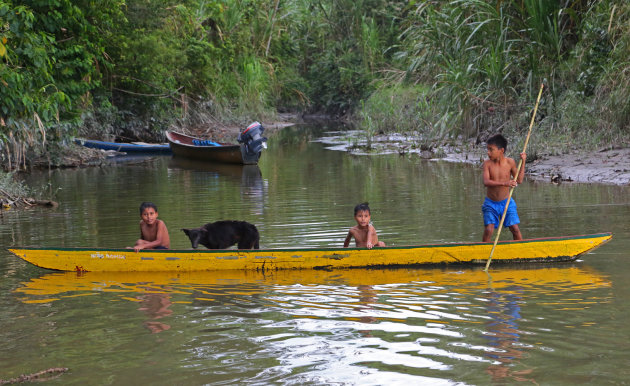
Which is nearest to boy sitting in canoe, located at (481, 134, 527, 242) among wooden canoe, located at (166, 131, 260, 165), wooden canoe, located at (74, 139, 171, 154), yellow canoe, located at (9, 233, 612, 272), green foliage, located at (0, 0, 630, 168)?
yellow canoe, located at (9, 233, 612, 272)

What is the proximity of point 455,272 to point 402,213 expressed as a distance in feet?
12.6

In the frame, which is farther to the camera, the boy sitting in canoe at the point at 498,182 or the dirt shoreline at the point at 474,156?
the dirt shoreline at the point at 474,156

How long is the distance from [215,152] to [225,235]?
13.5 metres

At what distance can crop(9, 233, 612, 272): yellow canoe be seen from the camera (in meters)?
7.86

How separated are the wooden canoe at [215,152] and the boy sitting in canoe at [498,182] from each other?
1292 centimetres

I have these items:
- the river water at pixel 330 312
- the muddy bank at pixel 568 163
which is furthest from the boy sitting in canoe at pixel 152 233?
the muddy bank at pixel 568 163

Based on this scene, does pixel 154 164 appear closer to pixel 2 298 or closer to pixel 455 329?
pixel 2 298

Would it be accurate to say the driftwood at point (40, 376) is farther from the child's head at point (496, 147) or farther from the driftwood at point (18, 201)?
the driftwood at point (18, 201)

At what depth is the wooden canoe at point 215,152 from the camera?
→ 21.0 m

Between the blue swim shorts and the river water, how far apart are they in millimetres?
681

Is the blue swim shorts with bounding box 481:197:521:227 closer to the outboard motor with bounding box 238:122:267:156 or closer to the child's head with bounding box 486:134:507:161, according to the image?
the child's head with bounding box 486:134:507:161

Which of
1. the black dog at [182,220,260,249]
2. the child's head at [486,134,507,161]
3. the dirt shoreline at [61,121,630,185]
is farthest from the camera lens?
the dirt shoreline at [61,121,630,185]

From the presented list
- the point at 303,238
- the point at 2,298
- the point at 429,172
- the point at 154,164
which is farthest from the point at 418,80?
the point at 2,298

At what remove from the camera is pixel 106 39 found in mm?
23125
